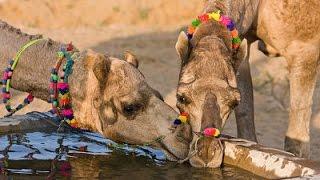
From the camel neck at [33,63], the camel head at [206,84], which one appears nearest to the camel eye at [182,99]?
the camel head at [206,84]

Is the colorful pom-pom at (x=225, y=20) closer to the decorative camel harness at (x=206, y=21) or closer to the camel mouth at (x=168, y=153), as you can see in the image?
the decorative camel harness at (x=206, y=21)

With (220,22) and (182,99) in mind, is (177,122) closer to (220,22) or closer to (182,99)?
(182,99)

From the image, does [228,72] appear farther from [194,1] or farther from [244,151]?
[194,1]

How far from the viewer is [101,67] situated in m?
5.42

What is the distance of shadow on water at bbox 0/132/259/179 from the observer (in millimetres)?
5043

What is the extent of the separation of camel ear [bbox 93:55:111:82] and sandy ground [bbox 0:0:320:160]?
11.6 feet

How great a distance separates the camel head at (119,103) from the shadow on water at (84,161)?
0.15 m

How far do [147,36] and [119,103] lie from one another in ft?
29.0

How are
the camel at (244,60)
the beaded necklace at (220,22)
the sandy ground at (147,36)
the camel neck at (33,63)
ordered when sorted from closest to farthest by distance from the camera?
the camel at (244,60), the beaded necklace at (220,22), the camel neck at (33,63), the sandy ground at (147,36)

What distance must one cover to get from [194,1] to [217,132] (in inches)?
439

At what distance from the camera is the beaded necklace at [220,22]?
17.2ft

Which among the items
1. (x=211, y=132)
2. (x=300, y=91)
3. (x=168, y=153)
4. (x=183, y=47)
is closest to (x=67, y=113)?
(x=168, y=153)

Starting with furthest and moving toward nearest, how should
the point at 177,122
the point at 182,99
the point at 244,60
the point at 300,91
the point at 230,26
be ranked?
the point at 244,60, the point at 300,91, the point at 230,26, the point at 177,122, the point at 182,99

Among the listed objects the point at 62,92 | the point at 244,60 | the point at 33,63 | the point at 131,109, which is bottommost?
the point at 131,109
